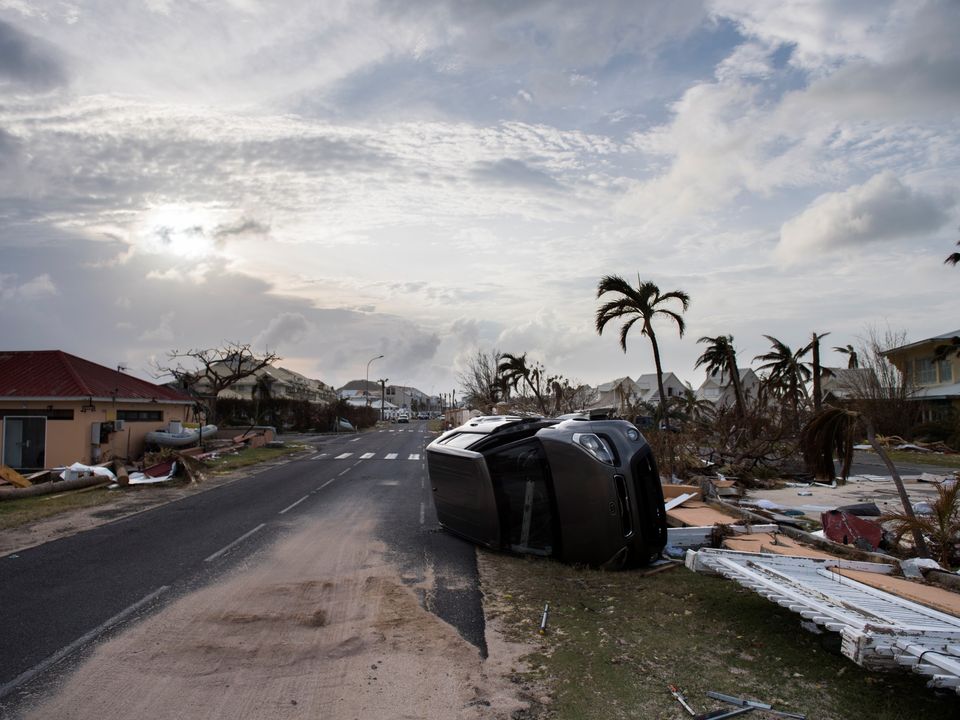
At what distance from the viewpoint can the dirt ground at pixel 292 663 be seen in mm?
4820

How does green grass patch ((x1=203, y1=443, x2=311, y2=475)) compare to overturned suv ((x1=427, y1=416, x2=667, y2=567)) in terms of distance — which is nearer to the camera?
overturned suv ((x1=427, y1=416, x2=667, y2=567))

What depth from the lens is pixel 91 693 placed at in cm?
505

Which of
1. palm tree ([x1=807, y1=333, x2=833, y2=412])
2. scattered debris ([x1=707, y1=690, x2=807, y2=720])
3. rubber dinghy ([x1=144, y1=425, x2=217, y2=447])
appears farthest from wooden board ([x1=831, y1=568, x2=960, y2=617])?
rubber dinghy ([x1=144, y1=425, x2=217, y2=447])

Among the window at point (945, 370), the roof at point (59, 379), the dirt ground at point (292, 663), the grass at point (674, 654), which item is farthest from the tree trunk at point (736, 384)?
the window at point (945, 370)

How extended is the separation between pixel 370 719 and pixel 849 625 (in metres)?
3.38

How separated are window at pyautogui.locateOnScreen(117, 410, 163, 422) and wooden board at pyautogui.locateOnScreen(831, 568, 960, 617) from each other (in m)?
26.8

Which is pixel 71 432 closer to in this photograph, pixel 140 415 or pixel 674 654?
pixel 140 415

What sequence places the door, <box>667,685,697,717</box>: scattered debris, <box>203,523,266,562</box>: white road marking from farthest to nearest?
1. the door
2. <box>203,523,266,562</box>: white road marking
3. <box>667,685,697,717</box>: scattered debris

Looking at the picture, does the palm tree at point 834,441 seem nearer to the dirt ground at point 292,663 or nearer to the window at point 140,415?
the dirt ground at point 292,663

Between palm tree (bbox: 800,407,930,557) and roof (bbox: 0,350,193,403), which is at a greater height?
roof (bbox: 0,350,193,403)

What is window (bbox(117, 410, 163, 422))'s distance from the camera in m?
26.8

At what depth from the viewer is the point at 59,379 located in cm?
2456

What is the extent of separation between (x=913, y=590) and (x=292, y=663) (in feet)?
19.4

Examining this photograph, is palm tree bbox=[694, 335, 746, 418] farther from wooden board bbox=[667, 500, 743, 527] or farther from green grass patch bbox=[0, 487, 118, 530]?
green grass patch bbox=[0, 487, 118, 530]
